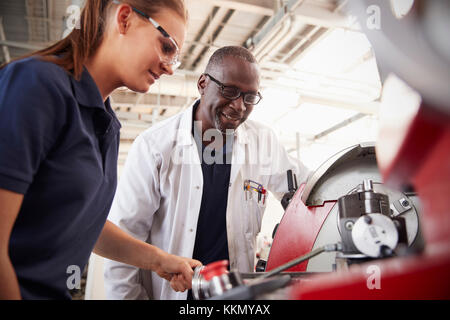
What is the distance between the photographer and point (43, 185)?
1.91ft

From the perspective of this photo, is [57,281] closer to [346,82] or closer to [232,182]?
[232,182]

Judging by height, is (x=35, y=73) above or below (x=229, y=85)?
below

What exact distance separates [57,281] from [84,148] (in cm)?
26

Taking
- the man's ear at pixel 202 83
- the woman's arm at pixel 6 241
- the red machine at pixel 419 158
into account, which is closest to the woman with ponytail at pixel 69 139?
the woman's arm at pixel 6 241

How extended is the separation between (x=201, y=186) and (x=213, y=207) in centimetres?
12

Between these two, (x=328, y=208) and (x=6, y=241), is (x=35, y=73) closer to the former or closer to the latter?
(x=6, y=241)


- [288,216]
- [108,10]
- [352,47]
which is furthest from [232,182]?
[352,47]

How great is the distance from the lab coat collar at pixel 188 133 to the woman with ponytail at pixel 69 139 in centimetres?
72

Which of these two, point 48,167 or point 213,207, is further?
point 213,207

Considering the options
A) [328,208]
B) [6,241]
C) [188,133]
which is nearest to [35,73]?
[6,241]

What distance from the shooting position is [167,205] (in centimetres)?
148

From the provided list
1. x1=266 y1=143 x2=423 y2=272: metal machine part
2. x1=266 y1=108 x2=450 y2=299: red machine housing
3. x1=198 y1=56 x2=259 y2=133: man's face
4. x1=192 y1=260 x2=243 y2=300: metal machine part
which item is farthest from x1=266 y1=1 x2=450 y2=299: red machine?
x1=198 y1=56 x2=259 y2=133: man's face

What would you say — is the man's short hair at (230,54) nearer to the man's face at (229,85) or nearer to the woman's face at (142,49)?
the man's face at (229,85)

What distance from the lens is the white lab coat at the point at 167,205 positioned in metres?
1.41
